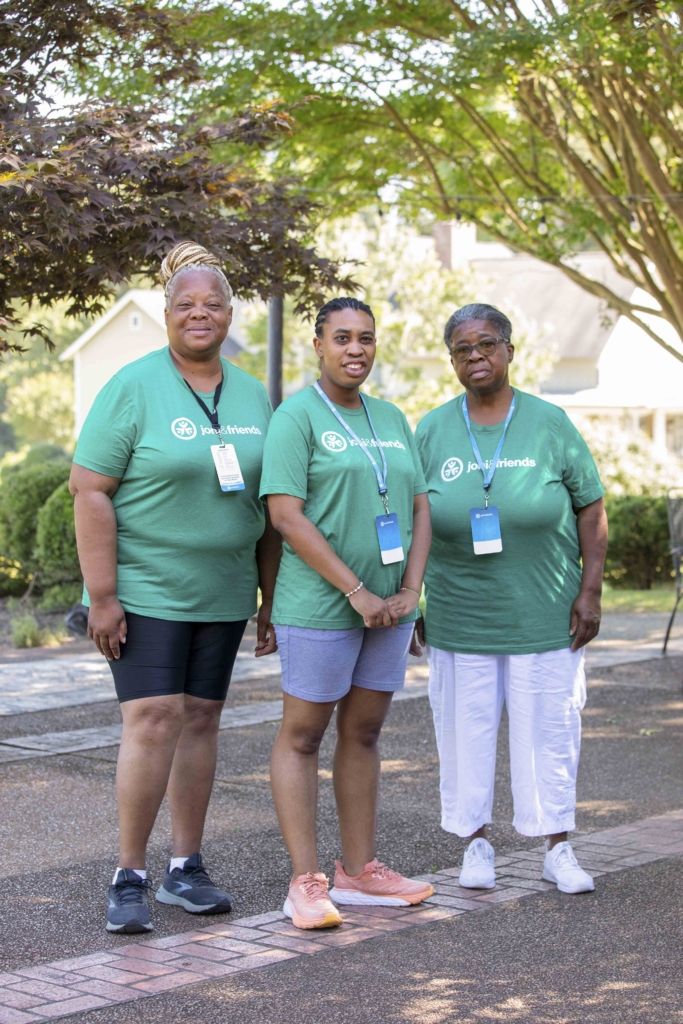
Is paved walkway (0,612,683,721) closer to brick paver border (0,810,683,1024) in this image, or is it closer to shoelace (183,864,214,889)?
shoelace (183,864,214,889)

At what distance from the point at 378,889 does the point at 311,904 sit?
0.37 m

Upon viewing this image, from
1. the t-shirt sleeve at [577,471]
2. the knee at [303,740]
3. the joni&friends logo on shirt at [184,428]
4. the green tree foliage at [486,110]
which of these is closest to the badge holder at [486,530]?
the t-shirt sleeve at [577,471]

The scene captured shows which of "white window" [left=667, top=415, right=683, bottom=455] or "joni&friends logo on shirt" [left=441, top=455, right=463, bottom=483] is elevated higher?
"white window" [left=667, top=415, right=683, bottom=455]

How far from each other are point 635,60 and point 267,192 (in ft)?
15.2

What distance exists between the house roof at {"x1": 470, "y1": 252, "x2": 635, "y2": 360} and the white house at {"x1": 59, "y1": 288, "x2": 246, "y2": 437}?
9469 millimetres

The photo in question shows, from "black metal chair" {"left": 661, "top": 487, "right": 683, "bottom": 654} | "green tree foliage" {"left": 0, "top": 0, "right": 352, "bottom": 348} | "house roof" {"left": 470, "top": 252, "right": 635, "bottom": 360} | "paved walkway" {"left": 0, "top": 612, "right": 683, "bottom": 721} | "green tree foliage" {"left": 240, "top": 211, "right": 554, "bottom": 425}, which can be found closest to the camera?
"green tree foliage" {"left": 0, "top": 0, "right": 352, "bottom": 348}

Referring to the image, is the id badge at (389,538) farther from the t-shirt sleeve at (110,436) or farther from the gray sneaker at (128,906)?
the gray sneaker at (128,906)

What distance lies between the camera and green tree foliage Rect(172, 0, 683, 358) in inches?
425

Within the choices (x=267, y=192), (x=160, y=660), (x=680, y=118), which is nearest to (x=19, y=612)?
(x=267, y=192)

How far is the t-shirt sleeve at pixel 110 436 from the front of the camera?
13.4ft

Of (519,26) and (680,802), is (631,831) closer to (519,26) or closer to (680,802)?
(680,802)

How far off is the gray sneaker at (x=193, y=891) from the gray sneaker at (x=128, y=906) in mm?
173

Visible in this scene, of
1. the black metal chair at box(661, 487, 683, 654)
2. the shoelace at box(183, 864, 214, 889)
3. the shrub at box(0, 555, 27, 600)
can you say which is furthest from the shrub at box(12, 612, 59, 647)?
the shoelace at box(183, 864, 214, 889)

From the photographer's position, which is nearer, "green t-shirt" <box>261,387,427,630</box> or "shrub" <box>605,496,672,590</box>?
"green t-shirt" <box>261,387,427,630</box>
